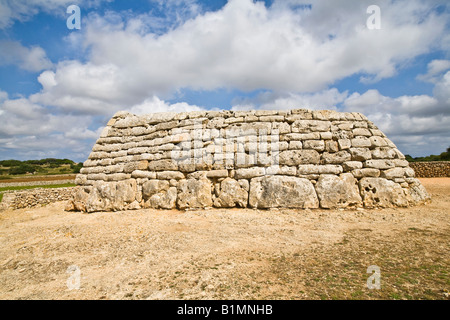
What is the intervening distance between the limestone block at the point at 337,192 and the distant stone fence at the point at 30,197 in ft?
44.0

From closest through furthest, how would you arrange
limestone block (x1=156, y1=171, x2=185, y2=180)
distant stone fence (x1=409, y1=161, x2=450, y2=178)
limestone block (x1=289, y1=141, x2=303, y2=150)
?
1. limestone block (x1=289, y1=141, x2=303, y2=150)
2. limestone block (x1=156, y1=171, x2=185, y2=180)
3. distant stone fence (x1=409, y1=161, x2=450, y2=178)

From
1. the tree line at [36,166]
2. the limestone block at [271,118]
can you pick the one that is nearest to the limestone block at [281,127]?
the limestone block at [271,118]

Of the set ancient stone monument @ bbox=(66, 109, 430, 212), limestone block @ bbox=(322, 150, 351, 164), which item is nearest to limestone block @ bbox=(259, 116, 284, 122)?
ancient stone monument @ bbox=(66, 109, 430, 212)

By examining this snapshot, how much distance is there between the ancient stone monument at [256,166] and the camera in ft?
22.0

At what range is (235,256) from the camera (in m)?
3.89

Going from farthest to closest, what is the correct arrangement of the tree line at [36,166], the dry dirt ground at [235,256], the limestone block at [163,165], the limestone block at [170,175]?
the tree line at [36,166] < the limestone block at [163,165] < the limestone block at [170,175] < the dry dirt ground at [235,256]

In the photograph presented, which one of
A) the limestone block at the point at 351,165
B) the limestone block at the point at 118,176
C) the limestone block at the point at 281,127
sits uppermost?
the limestone block at the point at 281,127

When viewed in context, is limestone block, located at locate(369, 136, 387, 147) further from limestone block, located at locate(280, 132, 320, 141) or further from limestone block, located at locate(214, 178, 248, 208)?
limestone block, located at locate(214, 178, 248, 208)

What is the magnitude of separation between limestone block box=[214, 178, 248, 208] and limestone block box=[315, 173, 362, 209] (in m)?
2.13

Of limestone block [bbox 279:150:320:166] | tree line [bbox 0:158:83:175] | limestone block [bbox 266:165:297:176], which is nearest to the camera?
limestone block [bbox 266:165:297:176]

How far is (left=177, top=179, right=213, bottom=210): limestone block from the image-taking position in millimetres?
7109

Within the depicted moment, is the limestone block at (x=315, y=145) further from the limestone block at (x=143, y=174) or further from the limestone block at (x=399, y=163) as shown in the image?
the limestone block at (x=143, y=174)

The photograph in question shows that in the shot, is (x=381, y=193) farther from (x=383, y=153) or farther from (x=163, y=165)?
(x=163, y=165)
